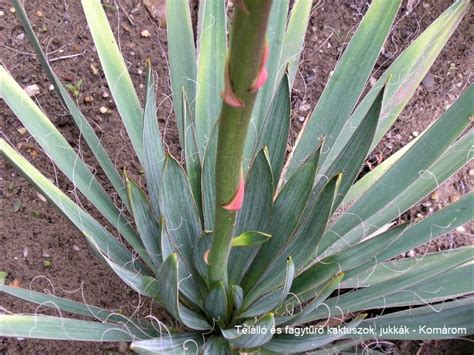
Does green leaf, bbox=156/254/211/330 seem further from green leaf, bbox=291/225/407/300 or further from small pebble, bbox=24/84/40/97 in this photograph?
small pebble, bbox=24/84/40/97

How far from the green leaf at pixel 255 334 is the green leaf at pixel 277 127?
0.31m

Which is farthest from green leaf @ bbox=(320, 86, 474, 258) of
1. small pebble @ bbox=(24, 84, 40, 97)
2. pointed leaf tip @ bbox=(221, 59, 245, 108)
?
small pebble @ bbox=(24, 84, 40, 97)

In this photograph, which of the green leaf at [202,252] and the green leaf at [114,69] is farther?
the green leaf at [114,69]

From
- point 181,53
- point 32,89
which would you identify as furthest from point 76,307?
point 32,89

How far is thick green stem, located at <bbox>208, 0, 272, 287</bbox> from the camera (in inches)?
17.6

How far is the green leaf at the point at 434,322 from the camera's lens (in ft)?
2.98

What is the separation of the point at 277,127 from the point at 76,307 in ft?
1.64

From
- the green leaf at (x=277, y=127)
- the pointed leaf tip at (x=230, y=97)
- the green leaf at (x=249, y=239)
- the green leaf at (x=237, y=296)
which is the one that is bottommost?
the green leaf at (x=237, y=296)

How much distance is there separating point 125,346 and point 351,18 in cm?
122

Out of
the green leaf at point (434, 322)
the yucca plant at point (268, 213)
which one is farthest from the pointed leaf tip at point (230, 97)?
the green leaf at point (434, 322)

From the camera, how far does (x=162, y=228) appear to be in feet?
2.89

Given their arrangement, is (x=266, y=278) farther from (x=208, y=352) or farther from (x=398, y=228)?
(x=398, y=228)

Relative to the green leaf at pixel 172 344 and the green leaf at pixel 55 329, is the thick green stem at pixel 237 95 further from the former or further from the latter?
the green leaf at pixel 55 329

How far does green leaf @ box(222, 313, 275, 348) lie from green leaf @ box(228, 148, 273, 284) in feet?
0.40
